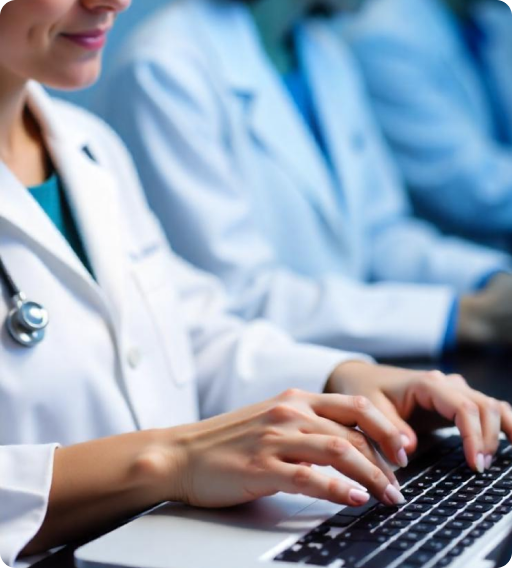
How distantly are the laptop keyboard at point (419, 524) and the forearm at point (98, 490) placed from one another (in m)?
0.13

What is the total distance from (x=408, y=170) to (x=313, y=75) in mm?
471

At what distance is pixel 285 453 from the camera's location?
630 mm

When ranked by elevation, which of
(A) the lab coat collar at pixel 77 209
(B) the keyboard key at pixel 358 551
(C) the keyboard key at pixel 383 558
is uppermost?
(A) the lab coat collar at pixel 77 209

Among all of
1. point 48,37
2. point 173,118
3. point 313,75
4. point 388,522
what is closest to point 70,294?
point 48,37

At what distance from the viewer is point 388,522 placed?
23.0 inches

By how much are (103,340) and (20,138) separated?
0.75 feet

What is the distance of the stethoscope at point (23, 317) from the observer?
0.73 meters

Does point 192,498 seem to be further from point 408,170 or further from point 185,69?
point 408,170

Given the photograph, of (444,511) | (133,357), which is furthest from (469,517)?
(133,357)

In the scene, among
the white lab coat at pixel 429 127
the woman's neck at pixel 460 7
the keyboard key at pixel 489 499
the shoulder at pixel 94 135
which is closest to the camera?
the keyboard key at pixel 489 499

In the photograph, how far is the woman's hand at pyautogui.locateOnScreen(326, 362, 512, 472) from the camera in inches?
28.6

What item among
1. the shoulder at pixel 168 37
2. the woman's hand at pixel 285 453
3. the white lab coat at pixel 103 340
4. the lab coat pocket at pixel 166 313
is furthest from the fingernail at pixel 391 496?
the shoulder at pixel 168 37

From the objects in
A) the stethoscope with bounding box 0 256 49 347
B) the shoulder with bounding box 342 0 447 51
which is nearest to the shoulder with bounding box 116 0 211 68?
the stethoscope with bounding box 0 256 49 347

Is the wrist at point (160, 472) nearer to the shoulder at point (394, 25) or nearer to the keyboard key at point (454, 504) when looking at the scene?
the keyboard key at point (454, 504)
